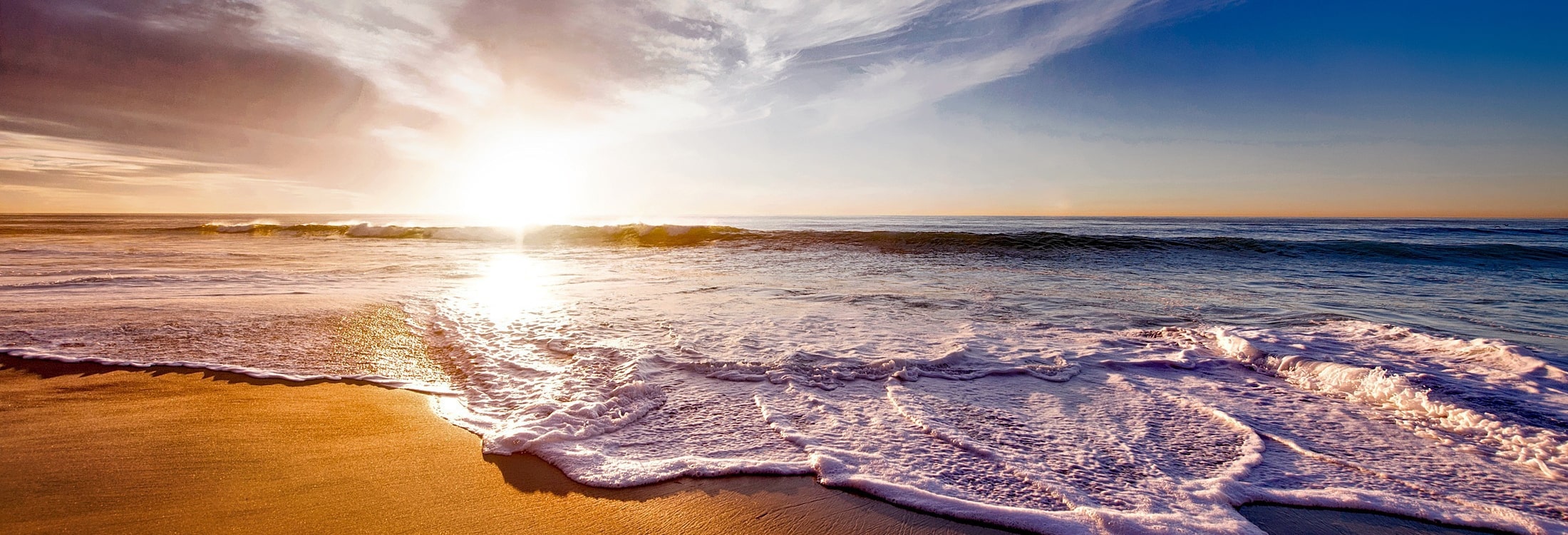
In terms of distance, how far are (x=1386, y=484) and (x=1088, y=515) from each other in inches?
59.1

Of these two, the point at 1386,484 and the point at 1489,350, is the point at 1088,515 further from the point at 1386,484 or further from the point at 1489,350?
the point at 1489,350

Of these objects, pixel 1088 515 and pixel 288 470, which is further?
pixel 288 470

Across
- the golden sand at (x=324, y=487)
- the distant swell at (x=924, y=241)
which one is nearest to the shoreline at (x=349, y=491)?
the golden sand at (x=324, y=487)

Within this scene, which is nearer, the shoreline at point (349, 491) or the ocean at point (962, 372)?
the shoreline at point (349, 491)

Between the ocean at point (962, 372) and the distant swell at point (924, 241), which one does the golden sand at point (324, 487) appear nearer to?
the ocean at point (962, 372)

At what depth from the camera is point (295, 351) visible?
4633 mm

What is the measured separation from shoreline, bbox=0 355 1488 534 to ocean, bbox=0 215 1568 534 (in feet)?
0.39

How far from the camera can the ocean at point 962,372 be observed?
2.62m

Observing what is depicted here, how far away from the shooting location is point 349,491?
2.43m

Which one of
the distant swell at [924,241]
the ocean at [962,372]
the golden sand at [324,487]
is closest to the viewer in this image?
the golden sand at [324,487]

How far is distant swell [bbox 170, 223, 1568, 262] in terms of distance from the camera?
15.3m

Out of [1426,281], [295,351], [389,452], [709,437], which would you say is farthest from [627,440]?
[1426,281]

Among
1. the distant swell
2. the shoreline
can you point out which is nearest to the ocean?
the shoreline

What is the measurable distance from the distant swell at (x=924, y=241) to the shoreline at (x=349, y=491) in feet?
51.2
